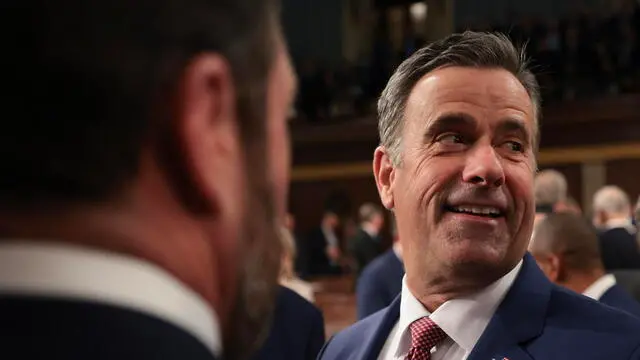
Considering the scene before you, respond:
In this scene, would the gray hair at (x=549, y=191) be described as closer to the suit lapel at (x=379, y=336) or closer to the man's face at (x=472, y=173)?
the suit lapel at (x=379, y=336)

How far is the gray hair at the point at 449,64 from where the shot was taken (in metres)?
1.58

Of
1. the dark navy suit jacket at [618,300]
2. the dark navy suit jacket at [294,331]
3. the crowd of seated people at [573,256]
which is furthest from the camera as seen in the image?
the crowd of seated people at [573,256]

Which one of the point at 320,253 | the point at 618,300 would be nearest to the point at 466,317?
the point at 618,300

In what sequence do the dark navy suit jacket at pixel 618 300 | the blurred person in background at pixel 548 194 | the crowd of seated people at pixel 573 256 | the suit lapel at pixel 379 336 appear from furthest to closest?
1. the blurred person in background at pixel 548 194
2. the crowd of seated people at pixel 573 256
3. the dark navy suit jacket at pixel 618 300
4. the suit lapel at pixel 379 336

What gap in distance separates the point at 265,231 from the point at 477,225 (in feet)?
3.26

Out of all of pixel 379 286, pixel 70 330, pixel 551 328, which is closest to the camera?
pixel 70 330

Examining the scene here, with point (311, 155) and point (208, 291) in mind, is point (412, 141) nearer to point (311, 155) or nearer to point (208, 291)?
point (208, 291)

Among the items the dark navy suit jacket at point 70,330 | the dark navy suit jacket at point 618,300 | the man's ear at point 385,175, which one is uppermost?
the dark navy suit jacket at point 70,330

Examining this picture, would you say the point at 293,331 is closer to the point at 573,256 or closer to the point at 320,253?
the point at 573,256

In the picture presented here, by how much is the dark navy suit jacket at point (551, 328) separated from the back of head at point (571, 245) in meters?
1.70

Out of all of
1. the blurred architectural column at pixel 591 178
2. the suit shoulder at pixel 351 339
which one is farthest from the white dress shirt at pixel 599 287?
the blurred architectural column at pixel 591 178

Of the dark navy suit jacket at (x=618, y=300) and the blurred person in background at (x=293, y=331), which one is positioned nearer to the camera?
the blurred person in background at (x=293, y=331)

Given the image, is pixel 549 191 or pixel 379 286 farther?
pixel 549 191

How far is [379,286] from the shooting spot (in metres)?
3.88
